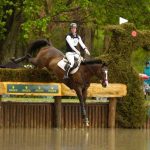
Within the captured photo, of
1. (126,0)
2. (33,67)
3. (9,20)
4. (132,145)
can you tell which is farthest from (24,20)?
(132,145)

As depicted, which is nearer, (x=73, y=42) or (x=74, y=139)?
(x=74, y=139)

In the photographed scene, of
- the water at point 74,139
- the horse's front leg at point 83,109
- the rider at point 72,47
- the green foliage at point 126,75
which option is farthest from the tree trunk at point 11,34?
the water at point 74,139

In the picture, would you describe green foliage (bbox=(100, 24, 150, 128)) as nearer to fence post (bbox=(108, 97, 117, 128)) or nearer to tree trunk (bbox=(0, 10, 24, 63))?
fence post (bbox=(108, 97, 117, 128))

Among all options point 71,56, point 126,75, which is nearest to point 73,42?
point 71,56

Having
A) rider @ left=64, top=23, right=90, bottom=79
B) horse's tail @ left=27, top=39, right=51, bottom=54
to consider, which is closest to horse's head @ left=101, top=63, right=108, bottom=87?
rider @ left=64, top=23, right=90, bottom=79

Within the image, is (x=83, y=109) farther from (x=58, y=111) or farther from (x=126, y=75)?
(x=126, y=75)

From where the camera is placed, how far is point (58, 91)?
21438 millimetres

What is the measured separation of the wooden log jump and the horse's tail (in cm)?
171

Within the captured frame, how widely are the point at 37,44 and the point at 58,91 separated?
206 centimetres

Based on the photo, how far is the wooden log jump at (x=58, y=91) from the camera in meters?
21.1

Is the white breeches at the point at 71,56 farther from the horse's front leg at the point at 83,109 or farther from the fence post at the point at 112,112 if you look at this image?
the fence post at the point at 112,112

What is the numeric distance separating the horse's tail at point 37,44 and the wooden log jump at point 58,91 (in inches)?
67.2

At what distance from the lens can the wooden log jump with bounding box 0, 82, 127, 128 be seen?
21078 millimetres

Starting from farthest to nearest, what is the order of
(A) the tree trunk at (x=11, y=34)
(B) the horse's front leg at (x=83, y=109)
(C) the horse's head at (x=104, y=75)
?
(A) the tree trunk at (x=11, y=34) → (B) the horse's front leg at (x=83, y=109) → (C) the horse's head at (x=104, y=75)
